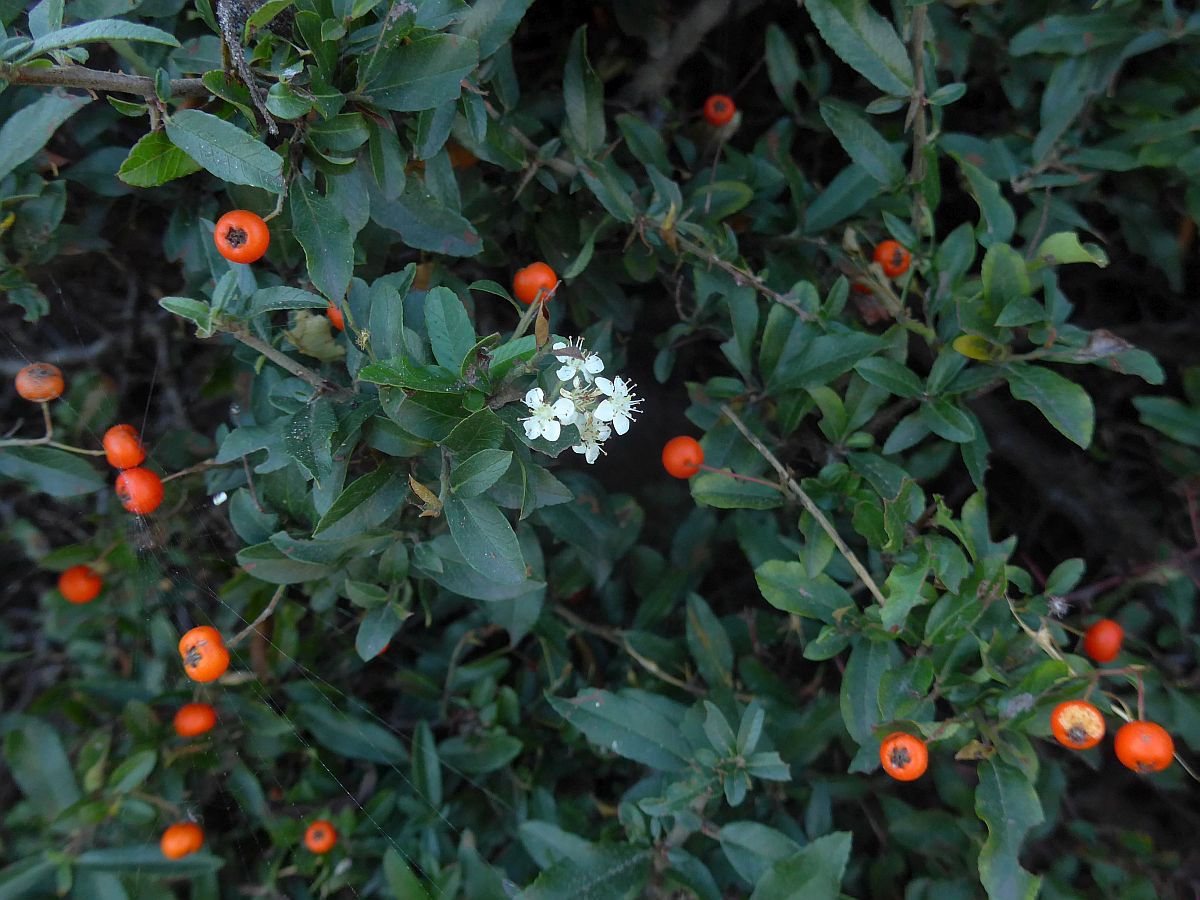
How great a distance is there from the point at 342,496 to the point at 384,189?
51 cm

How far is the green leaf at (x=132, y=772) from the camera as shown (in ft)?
6.22

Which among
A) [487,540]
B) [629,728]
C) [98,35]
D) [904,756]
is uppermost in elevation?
[98,35]

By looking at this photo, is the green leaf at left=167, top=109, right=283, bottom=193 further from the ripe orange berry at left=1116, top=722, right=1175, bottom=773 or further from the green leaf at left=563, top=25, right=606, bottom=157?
the ripe orange berry at left=1116, top=722, right=1175, bottom=773

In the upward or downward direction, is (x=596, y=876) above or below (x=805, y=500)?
below

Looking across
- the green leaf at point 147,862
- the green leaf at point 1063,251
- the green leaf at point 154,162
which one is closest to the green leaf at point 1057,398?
the green leaf at point 1063,251

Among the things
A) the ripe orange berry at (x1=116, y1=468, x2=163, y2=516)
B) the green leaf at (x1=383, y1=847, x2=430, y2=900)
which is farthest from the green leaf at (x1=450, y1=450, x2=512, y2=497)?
the green leaf at (x1=383, y1=847, x2=430, y2=900)

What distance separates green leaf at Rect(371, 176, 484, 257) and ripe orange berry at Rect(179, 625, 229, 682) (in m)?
0.79

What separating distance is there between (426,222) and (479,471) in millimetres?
524

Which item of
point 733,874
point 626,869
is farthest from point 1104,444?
point 626,869

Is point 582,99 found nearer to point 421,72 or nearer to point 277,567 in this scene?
point 421,72

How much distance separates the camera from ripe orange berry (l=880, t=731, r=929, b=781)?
1392mm

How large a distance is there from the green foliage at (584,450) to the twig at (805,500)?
0.04ft

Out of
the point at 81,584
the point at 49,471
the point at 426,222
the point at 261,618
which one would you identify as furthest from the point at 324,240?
the point at 81,584

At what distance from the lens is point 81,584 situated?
6.79ft
